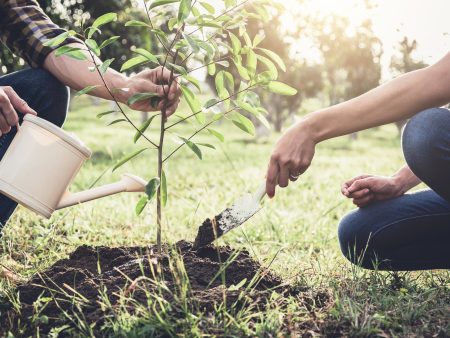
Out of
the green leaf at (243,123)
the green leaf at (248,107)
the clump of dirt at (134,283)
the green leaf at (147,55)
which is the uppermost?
the green leaf at (147,55)

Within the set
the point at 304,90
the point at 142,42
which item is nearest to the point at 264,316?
the point at 142,42

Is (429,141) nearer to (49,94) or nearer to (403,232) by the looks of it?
(403,232)

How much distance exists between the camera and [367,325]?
157 cm

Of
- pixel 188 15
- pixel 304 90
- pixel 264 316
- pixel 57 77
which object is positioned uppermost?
pixel 188 15

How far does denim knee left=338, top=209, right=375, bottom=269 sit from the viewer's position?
7.81 feet

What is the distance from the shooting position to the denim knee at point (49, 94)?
7.85 feet

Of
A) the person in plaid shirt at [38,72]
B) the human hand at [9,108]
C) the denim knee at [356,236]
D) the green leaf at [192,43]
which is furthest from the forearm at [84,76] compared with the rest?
the denim knee at [356,236]

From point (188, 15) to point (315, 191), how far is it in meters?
3.52

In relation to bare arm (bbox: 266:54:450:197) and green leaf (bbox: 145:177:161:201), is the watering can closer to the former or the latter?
green leaf (bbox: 145:177:161:201)

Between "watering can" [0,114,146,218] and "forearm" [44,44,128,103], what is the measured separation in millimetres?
337

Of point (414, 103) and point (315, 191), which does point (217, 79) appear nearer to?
point (414, 103)

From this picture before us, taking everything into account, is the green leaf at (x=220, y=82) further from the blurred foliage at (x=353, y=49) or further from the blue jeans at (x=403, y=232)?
the blurred foliage at (x=353, y=49)

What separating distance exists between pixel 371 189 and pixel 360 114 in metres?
0.57

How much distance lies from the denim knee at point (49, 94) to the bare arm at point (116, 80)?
0.13 feet
